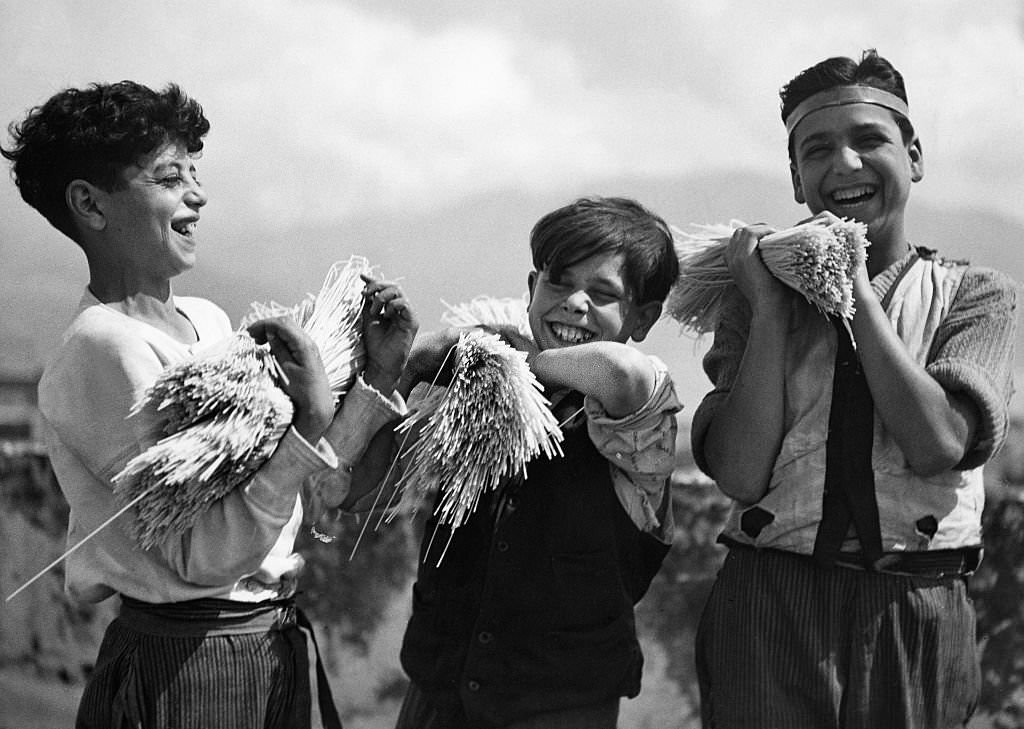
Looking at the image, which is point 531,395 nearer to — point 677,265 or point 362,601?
point 677,265

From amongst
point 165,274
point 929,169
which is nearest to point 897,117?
point 929,169

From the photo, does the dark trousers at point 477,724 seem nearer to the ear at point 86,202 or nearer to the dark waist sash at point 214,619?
the dark waist sash at point 214,619

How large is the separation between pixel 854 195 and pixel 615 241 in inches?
17.9

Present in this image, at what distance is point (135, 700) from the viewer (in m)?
1.95

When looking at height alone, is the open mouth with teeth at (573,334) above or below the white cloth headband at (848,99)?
below

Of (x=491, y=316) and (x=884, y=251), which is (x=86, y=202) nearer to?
(x=491, y=316)

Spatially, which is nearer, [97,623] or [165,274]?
[165,274]

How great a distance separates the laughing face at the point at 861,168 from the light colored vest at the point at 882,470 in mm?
111

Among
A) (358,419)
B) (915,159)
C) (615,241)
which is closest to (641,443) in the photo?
(615,241)

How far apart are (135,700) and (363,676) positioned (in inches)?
57.4

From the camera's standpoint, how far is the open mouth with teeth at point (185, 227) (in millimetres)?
2127

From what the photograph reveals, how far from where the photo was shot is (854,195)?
7.21ft

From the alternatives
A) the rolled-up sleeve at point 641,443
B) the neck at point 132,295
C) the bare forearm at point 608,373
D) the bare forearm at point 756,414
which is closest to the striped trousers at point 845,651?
the bare forearm at point 756,414

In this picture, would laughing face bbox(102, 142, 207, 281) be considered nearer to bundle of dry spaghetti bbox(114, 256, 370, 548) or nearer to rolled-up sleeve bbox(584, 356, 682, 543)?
bundle of dry spaghetti bbox(114, 256, 370, 548)
